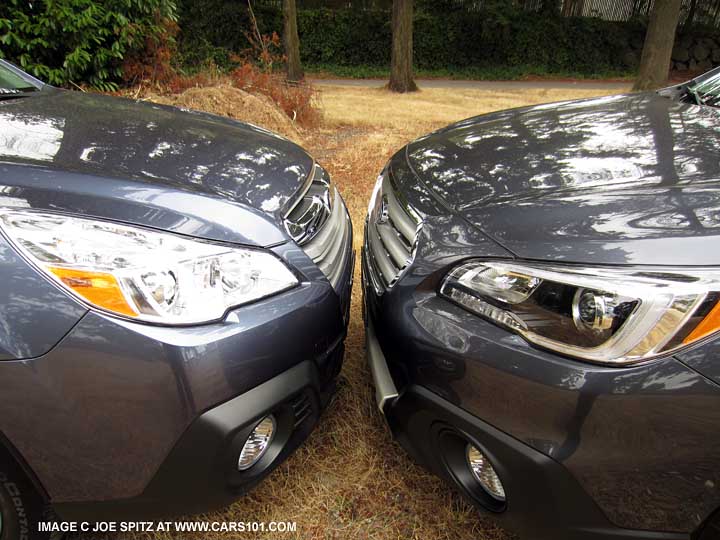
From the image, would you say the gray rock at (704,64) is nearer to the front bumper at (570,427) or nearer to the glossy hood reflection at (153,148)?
the glossy hood reflection at (153,148)

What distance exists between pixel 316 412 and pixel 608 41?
2206cm

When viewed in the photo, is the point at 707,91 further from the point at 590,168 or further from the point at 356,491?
the point at 356,491

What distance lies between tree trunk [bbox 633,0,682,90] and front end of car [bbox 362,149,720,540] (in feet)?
33.7

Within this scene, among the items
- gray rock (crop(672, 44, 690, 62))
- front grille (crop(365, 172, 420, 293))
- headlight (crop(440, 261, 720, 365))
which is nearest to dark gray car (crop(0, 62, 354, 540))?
front grille (crop(365, 172, 420, 293))

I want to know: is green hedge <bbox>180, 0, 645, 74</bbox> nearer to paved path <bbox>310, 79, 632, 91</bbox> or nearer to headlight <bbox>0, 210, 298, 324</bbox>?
paved path <bbox>310, 79, 632, 91</bbox>

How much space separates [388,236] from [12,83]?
187 centimetres

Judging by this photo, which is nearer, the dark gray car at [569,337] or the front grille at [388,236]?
the dark gray car at [569,337]

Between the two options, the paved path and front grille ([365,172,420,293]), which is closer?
front grille ([365,172,420,293])

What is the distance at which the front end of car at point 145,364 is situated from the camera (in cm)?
116

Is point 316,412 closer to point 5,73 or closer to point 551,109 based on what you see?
point 551,109

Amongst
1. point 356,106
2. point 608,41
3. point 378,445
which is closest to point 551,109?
point 378,445

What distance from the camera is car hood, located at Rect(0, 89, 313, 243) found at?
1.32 meters

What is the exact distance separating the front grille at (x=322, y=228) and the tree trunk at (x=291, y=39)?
877cm

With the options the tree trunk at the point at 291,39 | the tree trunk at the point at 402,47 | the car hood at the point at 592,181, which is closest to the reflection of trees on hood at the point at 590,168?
the car hood at the point at 592,181
